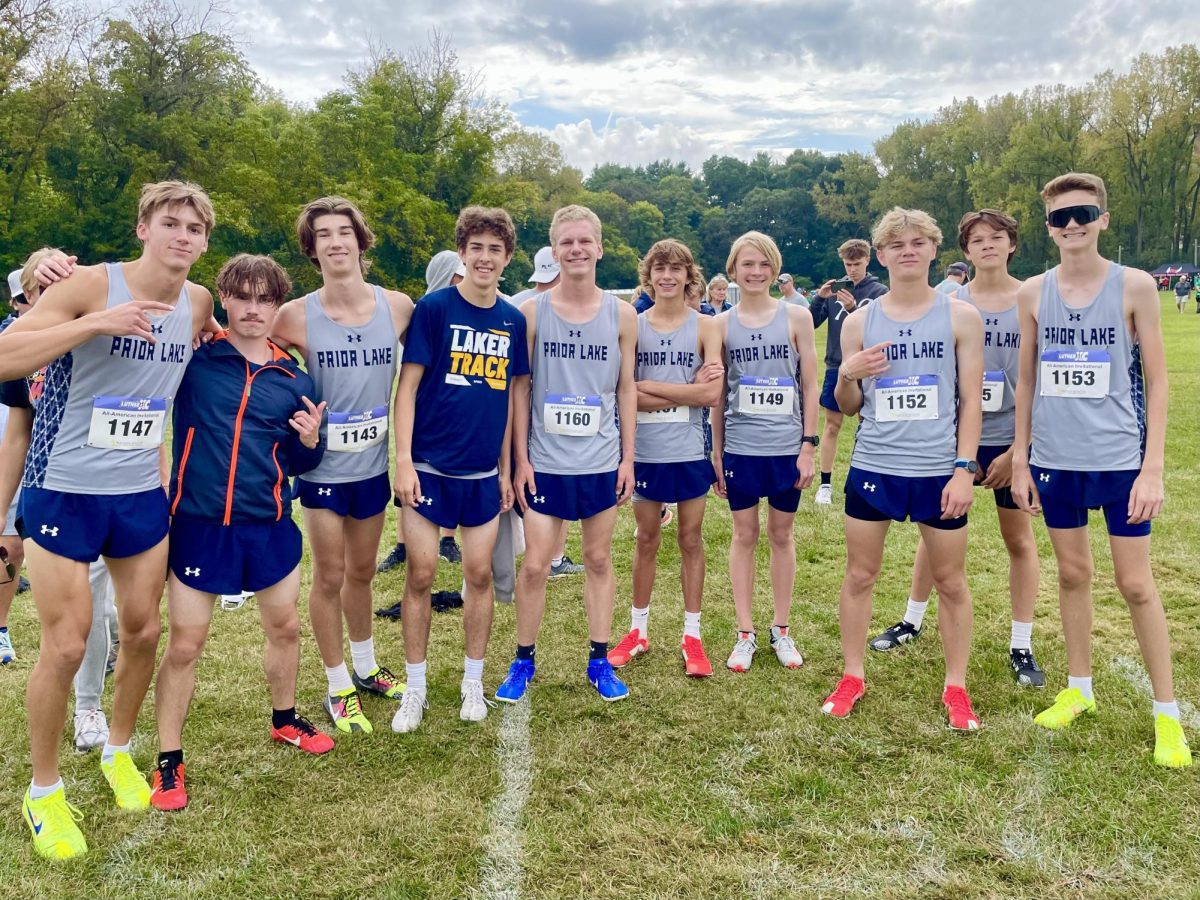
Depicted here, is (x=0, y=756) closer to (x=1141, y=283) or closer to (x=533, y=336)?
(x=533, y=336)

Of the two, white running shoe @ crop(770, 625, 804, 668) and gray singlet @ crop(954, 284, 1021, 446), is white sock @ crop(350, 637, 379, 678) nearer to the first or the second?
white running shoe @ crop(770, 625, 804, 668)

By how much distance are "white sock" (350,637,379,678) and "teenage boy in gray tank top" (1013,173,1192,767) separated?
3.04m

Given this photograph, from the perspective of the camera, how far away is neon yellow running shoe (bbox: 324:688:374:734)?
3.53 meters

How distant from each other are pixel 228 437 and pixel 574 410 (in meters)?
1.45

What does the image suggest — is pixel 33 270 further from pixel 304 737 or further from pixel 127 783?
pixel 304 737

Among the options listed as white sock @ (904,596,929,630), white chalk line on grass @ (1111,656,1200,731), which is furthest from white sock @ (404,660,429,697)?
white chalk line on grass @ (1111,656,1200,731)

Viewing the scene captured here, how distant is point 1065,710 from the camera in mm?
3422

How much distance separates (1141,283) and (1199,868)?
207 centimetres

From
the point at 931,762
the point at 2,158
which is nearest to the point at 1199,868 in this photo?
the point at 931,762

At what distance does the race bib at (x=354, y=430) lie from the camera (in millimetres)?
3332

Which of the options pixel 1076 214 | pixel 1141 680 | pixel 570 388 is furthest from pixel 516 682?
pixel 1076 214

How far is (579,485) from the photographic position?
3713 mm

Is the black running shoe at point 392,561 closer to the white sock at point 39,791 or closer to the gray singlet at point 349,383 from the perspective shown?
the gray singlet at point 349,383

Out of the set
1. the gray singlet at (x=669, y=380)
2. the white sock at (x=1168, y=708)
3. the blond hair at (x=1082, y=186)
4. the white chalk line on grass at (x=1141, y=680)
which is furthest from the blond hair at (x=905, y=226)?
the white chalk line on grass at (x=1141, y=680)
